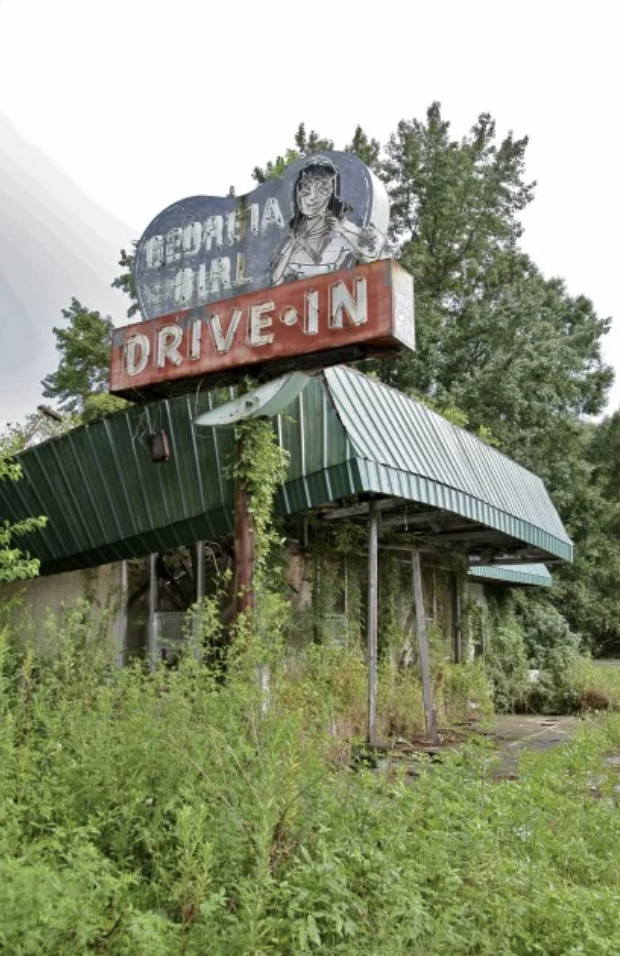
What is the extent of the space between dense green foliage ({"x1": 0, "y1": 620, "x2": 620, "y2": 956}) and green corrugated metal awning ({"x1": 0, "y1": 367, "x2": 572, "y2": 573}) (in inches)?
167

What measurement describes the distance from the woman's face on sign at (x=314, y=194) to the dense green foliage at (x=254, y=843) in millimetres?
6088

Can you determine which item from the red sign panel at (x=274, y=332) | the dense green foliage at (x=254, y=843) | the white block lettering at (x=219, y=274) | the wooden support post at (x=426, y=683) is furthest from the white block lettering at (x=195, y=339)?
the dense green foliage at (x=254, y=843)

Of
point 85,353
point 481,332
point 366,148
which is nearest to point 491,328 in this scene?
point 481,332

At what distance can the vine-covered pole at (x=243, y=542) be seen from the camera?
862 cm

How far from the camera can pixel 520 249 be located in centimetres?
3008

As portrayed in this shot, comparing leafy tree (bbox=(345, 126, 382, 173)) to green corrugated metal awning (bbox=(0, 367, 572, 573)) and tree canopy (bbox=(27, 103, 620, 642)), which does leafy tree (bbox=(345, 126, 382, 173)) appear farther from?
green corrugated metal awning (bbox=(0, 367, 572, 573))

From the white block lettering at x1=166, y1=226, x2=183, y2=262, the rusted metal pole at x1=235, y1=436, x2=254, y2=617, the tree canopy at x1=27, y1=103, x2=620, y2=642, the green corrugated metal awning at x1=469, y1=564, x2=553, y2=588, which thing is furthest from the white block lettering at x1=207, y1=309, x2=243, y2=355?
the tree canopy at x1=27, y1=103, x2=620, y2=642

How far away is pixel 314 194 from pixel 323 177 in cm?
22

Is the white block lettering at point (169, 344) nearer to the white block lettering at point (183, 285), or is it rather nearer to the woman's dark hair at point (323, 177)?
the white block lettering at point (183, 285)

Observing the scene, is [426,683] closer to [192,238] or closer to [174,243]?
[192,238]

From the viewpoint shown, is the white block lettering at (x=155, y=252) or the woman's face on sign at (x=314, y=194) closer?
the woman's face on sign at (x=314, y=194)

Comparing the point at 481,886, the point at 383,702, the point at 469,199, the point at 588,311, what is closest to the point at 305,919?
the point at 481,886

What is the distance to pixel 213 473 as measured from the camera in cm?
963

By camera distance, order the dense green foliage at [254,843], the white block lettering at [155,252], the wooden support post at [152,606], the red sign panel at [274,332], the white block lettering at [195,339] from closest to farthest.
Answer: the dense green foliage at [254,843], the red sign panel at [274,332], the white block lettering at [195,339], the white block lettering at [155,252], the wooden support post at [152,606]
